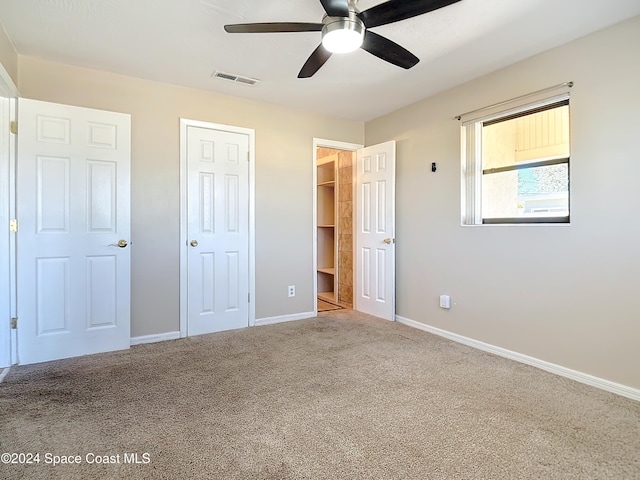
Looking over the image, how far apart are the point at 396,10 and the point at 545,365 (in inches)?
107

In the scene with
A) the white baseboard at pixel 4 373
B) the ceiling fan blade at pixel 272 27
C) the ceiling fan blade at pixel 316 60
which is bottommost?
the white baseboard at pixel 4 373

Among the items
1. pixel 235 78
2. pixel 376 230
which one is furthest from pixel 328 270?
pixel 235 78

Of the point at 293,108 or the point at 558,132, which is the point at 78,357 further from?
the point at 558,132

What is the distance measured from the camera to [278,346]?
3.24 m

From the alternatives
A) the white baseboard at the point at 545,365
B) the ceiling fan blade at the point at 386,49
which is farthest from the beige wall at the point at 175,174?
the ceiling fan blade at the point at 386,49

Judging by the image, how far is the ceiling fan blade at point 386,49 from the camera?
2.07 meters

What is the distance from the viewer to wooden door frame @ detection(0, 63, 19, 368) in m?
2.64

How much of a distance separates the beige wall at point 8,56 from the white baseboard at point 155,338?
2363 mm

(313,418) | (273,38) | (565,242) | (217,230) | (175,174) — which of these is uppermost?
(273,38)

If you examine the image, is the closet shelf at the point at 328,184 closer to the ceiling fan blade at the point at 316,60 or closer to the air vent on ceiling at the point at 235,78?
the air vent on ceiling at the point at 235,78

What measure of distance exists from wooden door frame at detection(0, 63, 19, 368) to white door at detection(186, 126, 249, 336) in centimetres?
133

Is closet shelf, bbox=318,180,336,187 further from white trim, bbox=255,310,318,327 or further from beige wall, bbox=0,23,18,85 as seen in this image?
beige wall, bbox=0,23,18,85

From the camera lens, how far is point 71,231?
294cm

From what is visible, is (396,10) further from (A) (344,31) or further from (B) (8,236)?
(B) (8,236)
